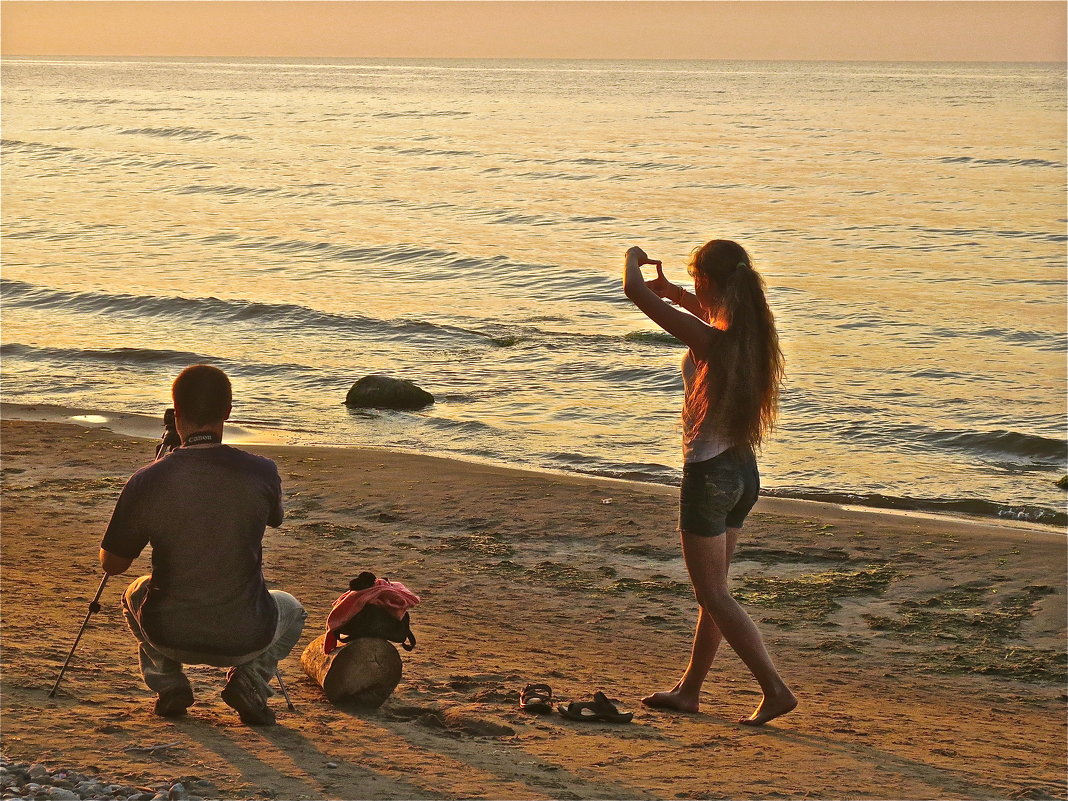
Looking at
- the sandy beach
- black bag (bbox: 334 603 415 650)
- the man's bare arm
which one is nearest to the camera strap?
the man's bare arm

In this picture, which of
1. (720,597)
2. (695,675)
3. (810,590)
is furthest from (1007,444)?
(720,597)

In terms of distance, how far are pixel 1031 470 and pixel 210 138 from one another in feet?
174

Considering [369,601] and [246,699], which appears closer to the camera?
[246,699]

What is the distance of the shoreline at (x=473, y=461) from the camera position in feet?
33.6

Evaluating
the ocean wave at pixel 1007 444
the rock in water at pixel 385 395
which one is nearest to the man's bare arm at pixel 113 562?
the rock in water at pixel 385 395

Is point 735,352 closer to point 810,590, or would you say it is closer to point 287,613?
point 287,613

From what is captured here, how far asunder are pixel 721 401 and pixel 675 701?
1.44 meters

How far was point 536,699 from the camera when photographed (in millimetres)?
5398

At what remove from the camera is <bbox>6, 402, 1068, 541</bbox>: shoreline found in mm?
10227

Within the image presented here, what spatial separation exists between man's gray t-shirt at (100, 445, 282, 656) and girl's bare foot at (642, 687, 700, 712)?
1.86 meters

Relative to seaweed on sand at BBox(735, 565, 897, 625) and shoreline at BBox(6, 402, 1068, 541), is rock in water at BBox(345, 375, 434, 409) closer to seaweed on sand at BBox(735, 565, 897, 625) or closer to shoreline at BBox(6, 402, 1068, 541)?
shoreline at BBox(6, 402, 1068, 541)

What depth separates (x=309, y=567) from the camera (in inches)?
319

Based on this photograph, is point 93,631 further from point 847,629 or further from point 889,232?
point 889,232

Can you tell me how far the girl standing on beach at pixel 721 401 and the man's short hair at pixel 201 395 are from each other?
1.63 m
